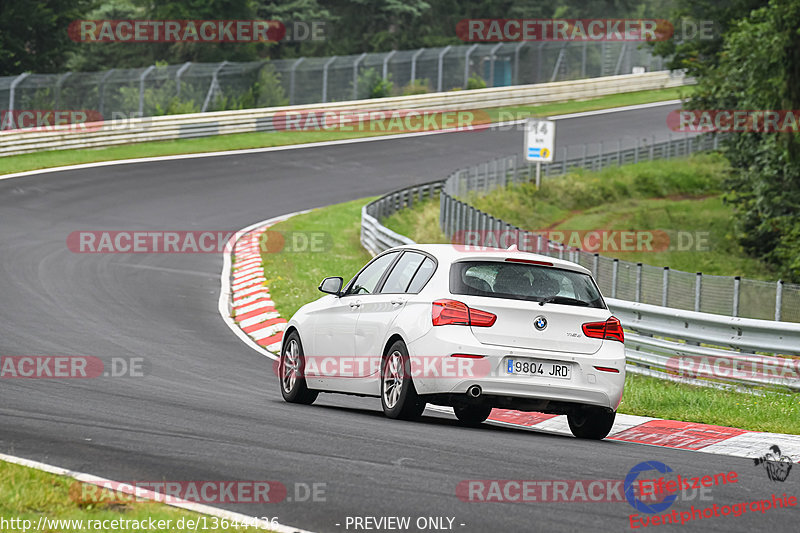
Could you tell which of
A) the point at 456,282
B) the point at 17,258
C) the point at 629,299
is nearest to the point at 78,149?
the point at 17,258

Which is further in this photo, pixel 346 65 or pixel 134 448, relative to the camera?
pixel 346 65

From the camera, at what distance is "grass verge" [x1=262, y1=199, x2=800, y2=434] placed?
1141 centimetres

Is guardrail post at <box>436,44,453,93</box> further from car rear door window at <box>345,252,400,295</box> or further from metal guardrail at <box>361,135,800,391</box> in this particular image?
car rear door window at <box>345,252,400,295</box>

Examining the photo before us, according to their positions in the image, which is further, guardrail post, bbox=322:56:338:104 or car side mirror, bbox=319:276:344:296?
guardrail post, bbox=322:56:338:104

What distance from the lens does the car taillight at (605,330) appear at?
9.86 metres

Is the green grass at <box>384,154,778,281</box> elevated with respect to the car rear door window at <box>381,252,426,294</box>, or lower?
lower

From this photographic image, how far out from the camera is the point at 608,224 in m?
40.2

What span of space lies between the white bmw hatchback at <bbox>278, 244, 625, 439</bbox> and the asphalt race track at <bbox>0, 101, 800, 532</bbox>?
329 mm

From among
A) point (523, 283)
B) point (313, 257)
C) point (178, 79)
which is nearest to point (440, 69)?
point (178, 79)

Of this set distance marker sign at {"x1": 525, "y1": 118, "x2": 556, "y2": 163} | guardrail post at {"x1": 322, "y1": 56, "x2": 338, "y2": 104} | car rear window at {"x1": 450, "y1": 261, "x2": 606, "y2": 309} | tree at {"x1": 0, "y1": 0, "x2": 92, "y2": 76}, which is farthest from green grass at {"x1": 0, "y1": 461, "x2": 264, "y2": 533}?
tree at {"x1": 0, "y1": 0, "x2": 92, "y2": 76}

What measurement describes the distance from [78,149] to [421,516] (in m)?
35.1

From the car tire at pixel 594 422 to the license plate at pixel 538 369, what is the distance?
0.39 m

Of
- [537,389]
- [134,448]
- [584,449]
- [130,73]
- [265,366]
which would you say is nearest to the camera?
[134,448]

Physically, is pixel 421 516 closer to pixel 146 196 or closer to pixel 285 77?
pixel 146 196
